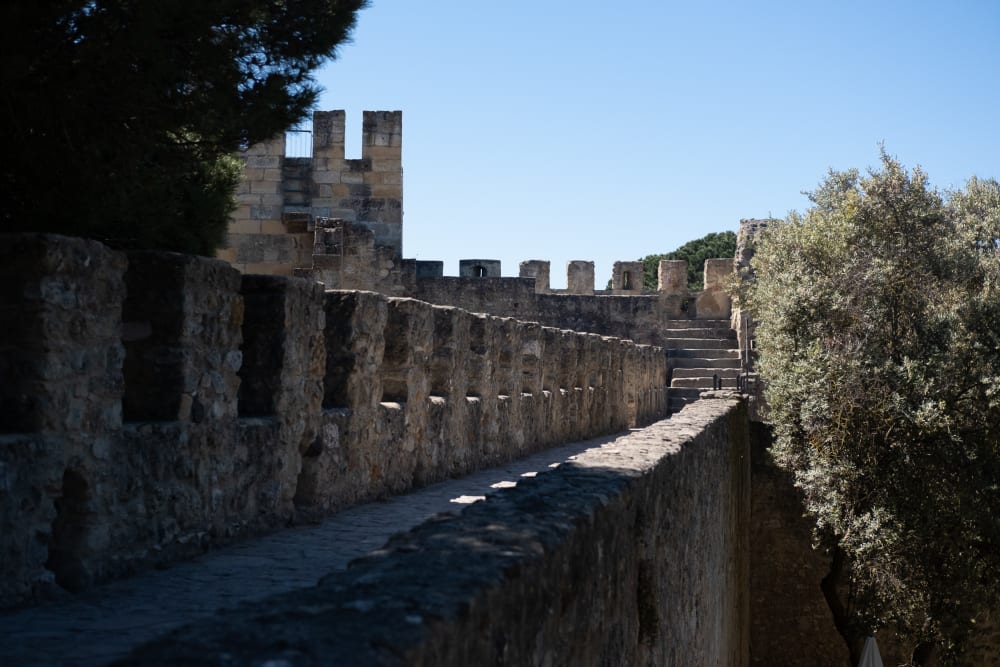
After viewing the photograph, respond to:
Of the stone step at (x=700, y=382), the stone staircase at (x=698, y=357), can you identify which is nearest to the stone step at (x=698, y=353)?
the stone staircase at (x=698, y=357)

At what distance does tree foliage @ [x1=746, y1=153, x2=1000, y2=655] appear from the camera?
13.1 m

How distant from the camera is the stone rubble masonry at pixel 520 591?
1.92 meters

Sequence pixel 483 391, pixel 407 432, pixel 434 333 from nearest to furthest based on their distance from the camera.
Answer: pixel 407 432 < pixel 434 333 < pixel 483 391

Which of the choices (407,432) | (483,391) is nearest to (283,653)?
(407,432)

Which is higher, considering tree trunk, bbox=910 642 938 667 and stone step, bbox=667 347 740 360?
A: stone step, bbox=667 347 740 360

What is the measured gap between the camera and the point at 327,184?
15.2 meters

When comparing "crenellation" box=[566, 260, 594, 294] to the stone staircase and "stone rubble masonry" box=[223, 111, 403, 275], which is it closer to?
the stone staircase

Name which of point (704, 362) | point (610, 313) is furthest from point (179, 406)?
point (704, 362)

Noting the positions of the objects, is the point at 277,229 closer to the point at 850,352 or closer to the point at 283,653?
the point at 850,352

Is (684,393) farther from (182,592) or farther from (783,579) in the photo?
(182,592)

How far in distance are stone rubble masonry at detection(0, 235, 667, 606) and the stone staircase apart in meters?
13.6

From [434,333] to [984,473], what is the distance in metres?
7.73

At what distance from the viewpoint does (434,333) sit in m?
8.30

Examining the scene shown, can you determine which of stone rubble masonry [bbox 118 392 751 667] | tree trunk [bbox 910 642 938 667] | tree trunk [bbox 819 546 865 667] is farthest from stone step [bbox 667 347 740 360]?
stone rubble masonry [bbox 118 392 751 667]
